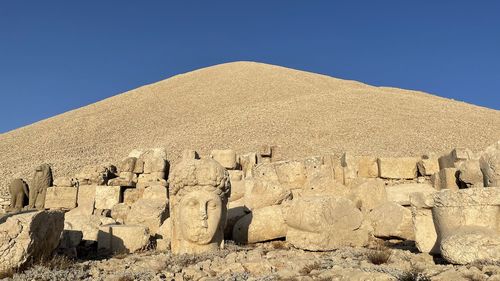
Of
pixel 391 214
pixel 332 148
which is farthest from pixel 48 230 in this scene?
pixel 332 148

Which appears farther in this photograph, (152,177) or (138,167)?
(138,167)

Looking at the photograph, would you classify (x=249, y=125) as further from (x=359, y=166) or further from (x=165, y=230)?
(x=165, y=230)

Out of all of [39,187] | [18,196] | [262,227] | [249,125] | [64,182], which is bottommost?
[262,227]

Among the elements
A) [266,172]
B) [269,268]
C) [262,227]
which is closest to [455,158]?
[266,172]

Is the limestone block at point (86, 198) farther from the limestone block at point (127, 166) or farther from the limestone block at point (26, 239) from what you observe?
the limestone block at point (26, 239)

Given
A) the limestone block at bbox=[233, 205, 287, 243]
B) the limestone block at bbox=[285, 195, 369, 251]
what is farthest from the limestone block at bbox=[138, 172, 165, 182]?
the limestone block at bbox=[285, 195, 369, 251]

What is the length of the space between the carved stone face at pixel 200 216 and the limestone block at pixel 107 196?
6782 mm

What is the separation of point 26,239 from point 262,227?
13.4 ft

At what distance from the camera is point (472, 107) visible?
39.0 m

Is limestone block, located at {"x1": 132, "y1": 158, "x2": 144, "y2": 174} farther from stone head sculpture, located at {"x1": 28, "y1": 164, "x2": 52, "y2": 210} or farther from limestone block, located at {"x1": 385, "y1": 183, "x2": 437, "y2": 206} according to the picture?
limestone block, located at {"x1": 385, "y1": 183, "x2": 437, "y2": 206}

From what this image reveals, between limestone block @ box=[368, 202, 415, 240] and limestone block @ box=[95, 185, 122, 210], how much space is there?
26.2 ft

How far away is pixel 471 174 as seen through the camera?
10695 millimetres

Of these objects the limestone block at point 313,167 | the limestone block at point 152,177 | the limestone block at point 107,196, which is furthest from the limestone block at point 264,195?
the limestone block at point 152,177

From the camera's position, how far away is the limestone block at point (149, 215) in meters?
9.58
